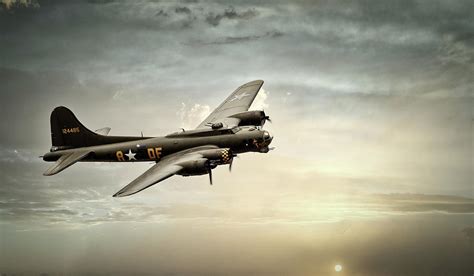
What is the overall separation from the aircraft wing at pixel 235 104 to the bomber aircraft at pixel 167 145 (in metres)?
0.10

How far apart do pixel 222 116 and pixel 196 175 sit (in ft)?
33.2

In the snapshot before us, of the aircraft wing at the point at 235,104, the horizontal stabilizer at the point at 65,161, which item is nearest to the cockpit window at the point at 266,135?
the aircraft wing at the point at 235,104

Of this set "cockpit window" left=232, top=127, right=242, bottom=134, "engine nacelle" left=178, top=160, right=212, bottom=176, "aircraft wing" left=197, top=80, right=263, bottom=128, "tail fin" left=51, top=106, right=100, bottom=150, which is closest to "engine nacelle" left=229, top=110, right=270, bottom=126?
"aircraft wing" left=197, top=80, right=263, bottom=128

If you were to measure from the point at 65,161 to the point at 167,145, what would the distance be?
6.93 metres

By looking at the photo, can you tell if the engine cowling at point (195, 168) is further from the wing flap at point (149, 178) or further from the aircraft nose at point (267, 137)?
the aircraft nose at point (267, 137)

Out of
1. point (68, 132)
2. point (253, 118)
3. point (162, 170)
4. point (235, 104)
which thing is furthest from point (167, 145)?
point (235, 104)

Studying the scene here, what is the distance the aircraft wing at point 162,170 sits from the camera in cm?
2175

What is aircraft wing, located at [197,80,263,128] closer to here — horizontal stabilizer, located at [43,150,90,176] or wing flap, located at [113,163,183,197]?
wing flap, located at [113,163,183,197]

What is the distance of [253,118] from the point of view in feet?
102

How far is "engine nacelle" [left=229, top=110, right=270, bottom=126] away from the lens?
102 ft

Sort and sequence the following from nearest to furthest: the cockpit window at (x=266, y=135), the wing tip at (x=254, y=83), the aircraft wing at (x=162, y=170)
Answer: the aircraft wing at (x=162, y=170) < the cockpit window at (x=266, y=135) < the wing tip at (x=254, y=83)

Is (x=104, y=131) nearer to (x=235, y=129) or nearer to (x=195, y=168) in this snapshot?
(x=235, y=129)

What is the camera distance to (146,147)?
28.4m

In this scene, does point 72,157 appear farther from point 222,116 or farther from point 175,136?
point 222,116
